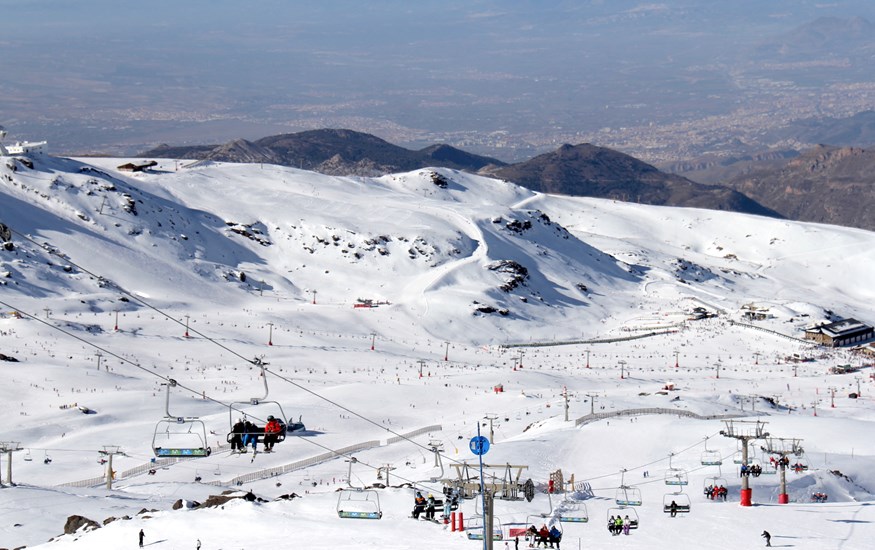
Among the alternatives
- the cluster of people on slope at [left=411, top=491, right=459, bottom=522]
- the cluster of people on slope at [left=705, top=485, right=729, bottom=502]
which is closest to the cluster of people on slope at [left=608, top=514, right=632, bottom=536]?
the cluster of people on slope at [left=411, top=491, right=459, bottom=522]

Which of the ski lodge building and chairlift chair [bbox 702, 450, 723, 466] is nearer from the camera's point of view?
chairlift chair [bbox 702, 450, 723, 466]

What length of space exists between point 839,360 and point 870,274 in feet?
167

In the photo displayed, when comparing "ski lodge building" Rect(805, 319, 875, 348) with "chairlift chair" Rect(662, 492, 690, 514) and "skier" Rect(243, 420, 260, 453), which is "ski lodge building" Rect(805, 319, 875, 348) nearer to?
"chairlift chair" Rect(662, 492, 690, 514)

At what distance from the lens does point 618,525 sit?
37.8 m

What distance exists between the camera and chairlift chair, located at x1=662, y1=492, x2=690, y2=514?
134ft

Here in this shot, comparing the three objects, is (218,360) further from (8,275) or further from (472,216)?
(472,216)

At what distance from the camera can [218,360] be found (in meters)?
78.9

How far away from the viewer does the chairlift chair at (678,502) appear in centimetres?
4097

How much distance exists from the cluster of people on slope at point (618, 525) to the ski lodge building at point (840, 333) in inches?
2712

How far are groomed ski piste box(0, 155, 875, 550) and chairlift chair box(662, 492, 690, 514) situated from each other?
10.3 inches

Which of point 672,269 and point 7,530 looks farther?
point 672,269

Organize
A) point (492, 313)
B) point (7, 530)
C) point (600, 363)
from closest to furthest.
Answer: point (7, 530)
point (600, 363)
point (492, 313)

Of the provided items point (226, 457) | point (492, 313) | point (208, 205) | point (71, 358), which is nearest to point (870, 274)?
point (492, 313)

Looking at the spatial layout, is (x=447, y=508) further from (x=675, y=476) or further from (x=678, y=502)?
(x=675, y=476)
